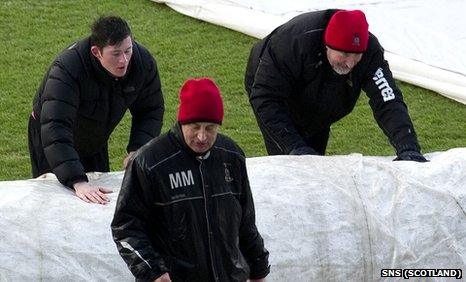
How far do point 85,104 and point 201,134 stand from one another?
1821 millimetres

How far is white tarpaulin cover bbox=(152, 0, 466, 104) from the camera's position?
10750 mm

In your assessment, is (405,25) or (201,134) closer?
(201,134)

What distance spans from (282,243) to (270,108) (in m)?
1.02

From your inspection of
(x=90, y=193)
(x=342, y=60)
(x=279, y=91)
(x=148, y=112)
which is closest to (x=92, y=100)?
(x=148, y=112)

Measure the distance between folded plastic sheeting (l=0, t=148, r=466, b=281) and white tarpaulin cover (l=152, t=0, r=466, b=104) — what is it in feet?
12.8

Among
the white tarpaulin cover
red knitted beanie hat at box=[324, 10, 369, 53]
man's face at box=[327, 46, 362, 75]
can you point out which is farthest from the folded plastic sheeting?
the white tarpaulin cover

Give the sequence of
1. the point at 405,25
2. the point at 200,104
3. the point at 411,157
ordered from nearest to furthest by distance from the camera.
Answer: the point at 200,104, the point at 411,157, the point at 405,25

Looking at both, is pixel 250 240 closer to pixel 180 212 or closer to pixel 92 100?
pixel 180 212

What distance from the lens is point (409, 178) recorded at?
6742mm

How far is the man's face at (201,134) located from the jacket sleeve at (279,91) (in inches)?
74.0

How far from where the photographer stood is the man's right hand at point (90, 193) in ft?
21.0

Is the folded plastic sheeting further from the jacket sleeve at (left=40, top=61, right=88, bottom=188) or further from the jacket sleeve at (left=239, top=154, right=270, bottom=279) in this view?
the jacket sleeve at (left=239, top=154, right=270, bottom=279)

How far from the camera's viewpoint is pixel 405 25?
37.4 ft

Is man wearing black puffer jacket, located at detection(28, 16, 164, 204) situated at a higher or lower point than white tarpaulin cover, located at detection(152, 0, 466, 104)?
higher
